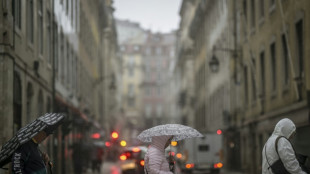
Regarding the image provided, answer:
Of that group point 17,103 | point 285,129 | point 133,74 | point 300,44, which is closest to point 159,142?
point 285,129

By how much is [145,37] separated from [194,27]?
84763 mm

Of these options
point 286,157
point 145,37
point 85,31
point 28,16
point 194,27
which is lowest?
point 286,157

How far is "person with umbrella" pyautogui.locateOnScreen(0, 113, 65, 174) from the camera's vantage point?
27.6 feet

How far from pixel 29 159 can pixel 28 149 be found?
116mm

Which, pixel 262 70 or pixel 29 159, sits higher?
pixel 262 70

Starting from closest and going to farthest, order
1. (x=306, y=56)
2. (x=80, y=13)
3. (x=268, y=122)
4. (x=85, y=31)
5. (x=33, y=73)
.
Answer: (x=306, y=56) < (x=33, y=73) < (x=268, y=122) < (x=80, y=13) < (x=85, y=31)

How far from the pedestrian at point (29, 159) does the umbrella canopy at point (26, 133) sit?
0.08m

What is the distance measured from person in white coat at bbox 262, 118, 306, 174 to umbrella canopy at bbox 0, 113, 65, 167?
2.56 metres

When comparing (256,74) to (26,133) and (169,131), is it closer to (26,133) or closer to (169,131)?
(169,131)

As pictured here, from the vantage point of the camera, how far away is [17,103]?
→ 19953 millimetres

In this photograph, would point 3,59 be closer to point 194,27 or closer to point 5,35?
point 5,35

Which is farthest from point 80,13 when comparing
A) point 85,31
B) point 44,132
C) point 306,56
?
point 44,132

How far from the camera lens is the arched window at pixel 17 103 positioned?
19297mm

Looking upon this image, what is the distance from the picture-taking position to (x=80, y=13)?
1773 inches
